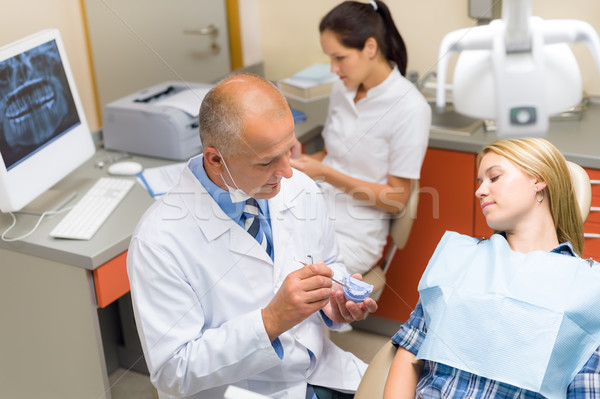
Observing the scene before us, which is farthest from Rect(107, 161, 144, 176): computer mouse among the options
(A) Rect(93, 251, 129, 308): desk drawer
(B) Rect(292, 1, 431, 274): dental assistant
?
(B) Rect(292, 1, 431, 274): dental assistant

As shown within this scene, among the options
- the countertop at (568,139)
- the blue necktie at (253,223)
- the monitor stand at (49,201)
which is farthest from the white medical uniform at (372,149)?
the monitor stand at (49,201)

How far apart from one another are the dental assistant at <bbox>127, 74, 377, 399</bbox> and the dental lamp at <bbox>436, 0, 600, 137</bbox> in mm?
754

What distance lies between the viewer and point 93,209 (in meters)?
2.27

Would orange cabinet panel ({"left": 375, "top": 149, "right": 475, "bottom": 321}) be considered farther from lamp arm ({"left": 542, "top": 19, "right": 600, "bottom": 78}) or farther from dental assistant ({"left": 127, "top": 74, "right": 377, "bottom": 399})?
lamp arm ({"left": 542, "top": 19, "right": 600, "bottom": 78})

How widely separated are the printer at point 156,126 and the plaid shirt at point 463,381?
1317mm

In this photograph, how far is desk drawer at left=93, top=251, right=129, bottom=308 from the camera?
6.79ft

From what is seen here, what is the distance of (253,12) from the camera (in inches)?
135

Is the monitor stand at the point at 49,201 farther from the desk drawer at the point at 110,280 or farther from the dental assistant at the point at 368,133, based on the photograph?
the dental assistant at the point at 368,133

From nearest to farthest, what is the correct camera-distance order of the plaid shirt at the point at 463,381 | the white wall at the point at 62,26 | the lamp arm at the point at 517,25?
the lamp arm at the point at 517,25
the plaid shirt at the point at 463,381
the white wall at the point at 62,26

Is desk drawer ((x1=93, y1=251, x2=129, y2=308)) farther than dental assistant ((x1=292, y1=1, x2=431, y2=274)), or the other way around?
dental assistant ((x1=292, y1=1, x2=431, y2=274))

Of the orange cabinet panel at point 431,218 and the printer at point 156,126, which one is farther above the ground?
the printer at point 156,126

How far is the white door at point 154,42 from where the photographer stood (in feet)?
11.1

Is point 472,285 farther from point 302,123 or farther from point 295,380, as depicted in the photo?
point 302,123

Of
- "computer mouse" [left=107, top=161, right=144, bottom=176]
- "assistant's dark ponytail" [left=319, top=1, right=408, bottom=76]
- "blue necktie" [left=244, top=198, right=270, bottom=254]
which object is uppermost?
"assistant's dark ponytail" [left=319, top=1, right=408, bottom=76]
